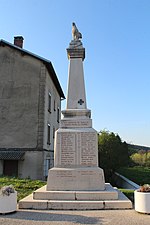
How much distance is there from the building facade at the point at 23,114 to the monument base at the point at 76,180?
9592 millimetres

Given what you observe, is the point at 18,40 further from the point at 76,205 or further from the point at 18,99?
the point at 76,205

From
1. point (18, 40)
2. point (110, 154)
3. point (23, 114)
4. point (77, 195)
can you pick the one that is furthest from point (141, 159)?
point (77, 195)

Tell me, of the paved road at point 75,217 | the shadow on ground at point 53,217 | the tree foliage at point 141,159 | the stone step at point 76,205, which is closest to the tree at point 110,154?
the tree foliage at point 141,159

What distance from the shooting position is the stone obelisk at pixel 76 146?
6.40m

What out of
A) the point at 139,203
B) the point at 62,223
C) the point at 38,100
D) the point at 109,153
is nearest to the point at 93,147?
the point at 139,203

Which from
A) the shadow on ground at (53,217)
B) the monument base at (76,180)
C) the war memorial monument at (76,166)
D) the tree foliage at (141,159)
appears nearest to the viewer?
the shadow on ground at (53,217)

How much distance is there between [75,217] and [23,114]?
12.6 m

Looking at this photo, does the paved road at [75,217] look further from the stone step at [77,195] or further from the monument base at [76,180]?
the monument base at [76,180]

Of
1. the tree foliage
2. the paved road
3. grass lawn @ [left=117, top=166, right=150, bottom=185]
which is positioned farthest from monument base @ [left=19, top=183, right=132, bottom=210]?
the tree foliage

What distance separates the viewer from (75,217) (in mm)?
4766

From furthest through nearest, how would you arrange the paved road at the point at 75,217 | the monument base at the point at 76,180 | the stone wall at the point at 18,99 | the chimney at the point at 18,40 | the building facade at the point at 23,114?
the chimney at the point at 18,40, the stone wall at the point at 18,99, the building facade at the point at 23,114, the monument base at the point at 76,180, the paved road at the point at 75,217

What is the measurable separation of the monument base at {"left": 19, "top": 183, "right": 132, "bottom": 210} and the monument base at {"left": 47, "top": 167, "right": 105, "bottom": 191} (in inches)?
14.5

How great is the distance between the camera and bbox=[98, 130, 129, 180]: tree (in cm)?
1895

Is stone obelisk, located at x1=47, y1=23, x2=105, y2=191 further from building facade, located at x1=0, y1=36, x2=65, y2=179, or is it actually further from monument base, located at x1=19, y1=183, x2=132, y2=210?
building facade, located at x1=0, y1=36, x2=65, y2=179
